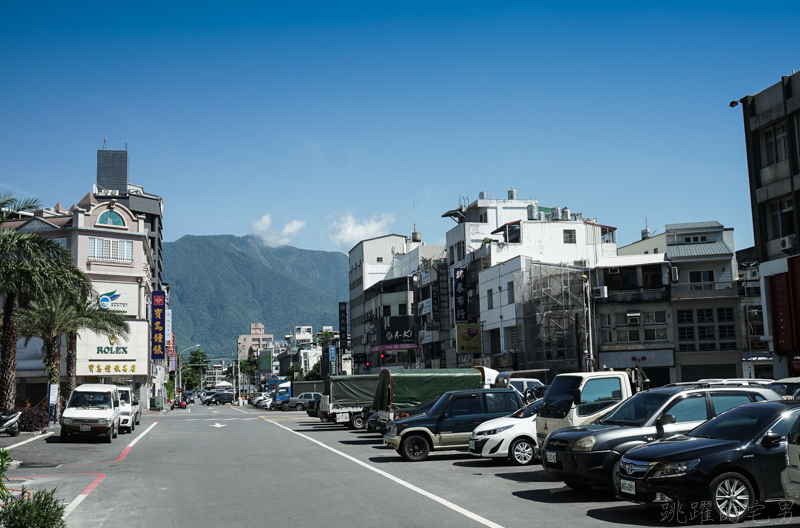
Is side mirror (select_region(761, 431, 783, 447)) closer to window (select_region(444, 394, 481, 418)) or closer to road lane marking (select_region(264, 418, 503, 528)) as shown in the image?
road lane marking (select_region(264, 418, 503, 528))

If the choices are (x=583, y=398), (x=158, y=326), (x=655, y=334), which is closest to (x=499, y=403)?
(x=583, y=398)

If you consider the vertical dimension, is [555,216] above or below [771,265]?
above

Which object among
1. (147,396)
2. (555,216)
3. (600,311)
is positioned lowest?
(147,396)

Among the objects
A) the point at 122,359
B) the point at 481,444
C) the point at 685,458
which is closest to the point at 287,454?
the point at 481,444

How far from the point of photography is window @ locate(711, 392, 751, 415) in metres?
12.3

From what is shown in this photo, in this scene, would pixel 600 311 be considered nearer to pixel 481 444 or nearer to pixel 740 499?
pixel 481 444

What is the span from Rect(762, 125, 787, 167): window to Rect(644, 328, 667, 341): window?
1876 centimetres

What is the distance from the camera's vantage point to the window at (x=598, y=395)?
15266 millimetres

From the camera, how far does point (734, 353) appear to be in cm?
4725

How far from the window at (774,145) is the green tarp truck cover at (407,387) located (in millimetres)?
16078

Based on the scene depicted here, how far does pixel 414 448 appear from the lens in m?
18.9

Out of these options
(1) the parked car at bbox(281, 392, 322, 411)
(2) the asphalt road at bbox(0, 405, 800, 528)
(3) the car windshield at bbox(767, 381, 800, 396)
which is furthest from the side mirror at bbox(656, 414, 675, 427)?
(1) the parked car at bbox(281, 392, 322, 411)

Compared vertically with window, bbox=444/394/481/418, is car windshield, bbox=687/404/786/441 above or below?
above

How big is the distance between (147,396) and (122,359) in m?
6.34
